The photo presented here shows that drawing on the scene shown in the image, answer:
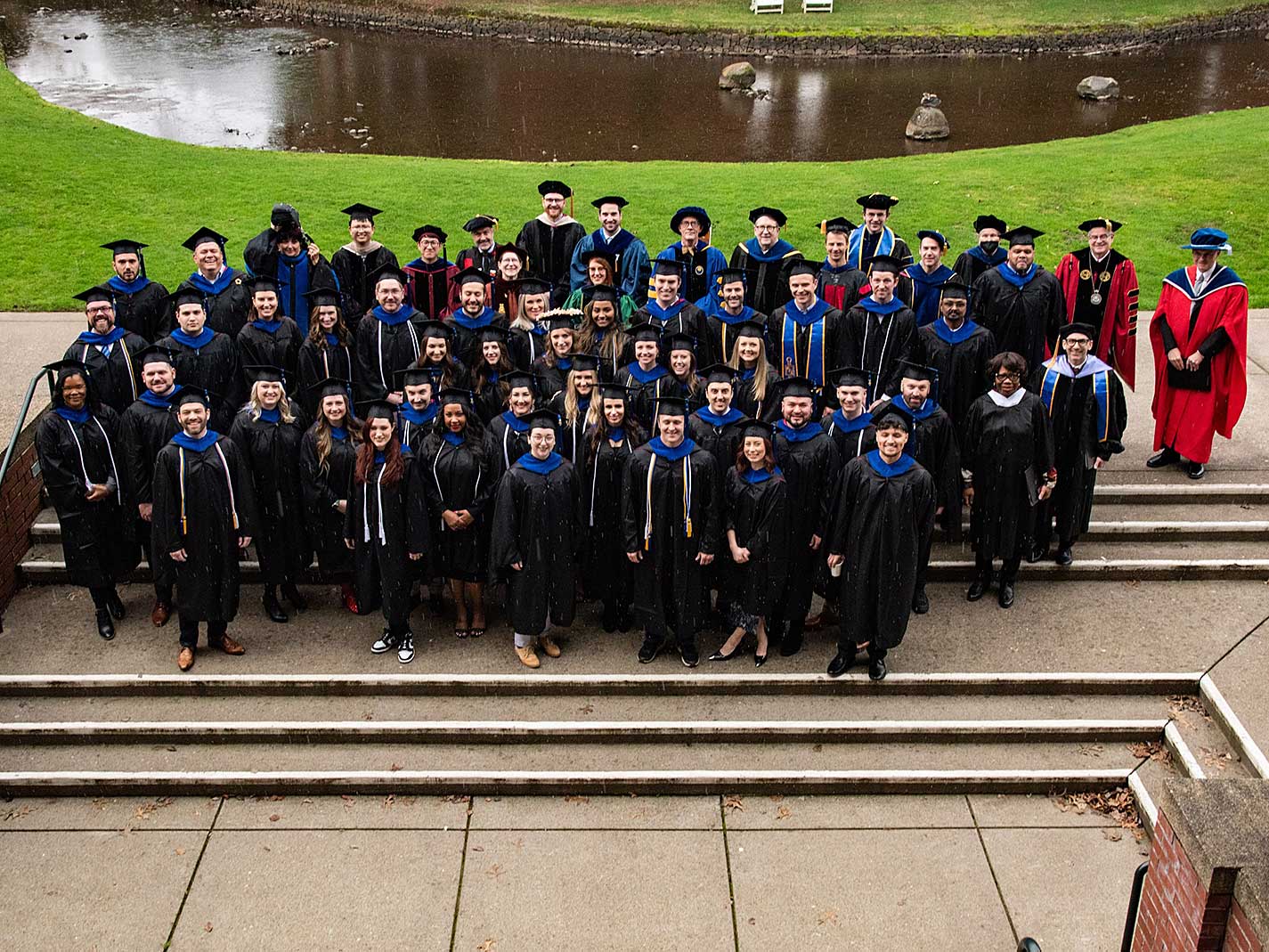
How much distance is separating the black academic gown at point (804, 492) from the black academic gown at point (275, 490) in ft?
10.3

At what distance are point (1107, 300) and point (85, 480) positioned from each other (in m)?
7.50

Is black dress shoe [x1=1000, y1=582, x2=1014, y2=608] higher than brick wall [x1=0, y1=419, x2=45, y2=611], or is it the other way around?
brick wall [x1=0, y1=419, x2=45, y2=611]

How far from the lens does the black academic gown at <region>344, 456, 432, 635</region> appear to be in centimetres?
787

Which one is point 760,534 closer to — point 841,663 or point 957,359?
point 841,663

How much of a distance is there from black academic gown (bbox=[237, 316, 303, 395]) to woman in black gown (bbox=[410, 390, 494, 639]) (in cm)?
164

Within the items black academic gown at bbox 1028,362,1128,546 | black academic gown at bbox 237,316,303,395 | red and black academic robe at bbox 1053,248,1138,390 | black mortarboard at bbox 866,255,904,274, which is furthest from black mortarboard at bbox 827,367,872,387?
black academic gown at bbox 237,316,303,395

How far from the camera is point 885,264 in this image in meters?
8.77

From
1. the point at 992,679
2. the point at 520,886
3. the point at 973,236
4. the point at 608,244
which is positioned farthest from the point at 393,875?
the point at 973,236

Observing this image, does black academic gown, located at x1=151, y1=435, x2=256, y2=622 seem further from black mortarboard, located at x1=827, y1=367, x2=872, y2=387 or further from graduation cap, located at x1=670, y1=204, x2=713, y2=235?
black mortarboard, located at x1=827, y1=367, x2=872, y2=387

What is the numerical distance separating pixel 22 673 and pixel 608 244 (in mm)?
5157

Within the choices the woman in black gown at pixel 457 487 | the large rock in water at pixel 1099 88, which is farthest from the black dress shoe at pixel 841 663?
the large rock in water at pixel 1099 88

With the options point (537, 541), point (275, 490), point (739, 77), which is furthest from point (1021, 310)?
point (739, 77)

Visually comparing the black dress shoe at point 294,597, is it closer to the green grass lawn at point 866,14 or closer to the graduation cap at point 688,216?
the graduation cap at point 688,216

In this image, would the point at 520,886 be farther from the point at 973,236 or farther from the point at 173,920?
the point at 973,236
